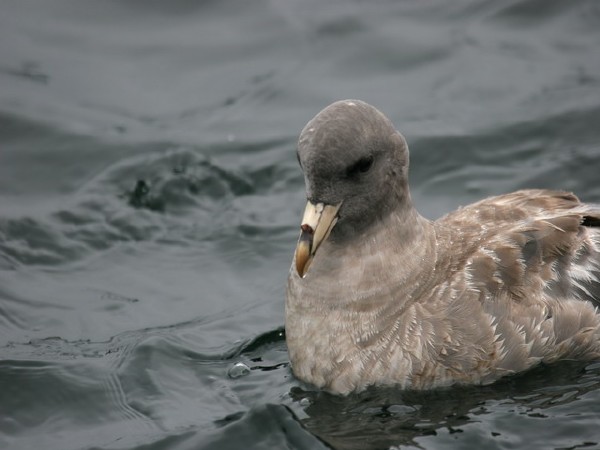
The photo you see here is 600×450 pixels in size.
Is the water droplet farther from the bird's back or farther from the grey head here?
the bird's back

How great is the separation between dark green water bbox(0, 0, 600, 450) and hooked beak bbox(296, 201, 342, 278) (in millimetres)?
1044

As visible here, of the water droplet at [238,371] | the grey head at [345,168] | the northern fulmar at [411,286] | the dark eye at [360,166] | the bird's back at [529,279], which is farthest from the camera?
the water droplet at [238,371]

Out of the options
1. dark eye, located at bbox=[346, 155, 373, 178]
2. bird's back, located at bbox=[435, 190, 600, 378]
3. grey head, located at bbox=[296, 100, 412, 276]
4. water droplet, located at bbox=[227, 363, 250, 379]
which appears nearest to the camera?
grey head, located at bbox=[296, 100, 412, 276]

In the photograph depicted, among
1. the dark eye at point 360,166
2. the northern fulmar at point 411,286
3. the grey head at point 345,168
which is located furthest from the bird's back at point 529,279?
the dark eye at point 360,166

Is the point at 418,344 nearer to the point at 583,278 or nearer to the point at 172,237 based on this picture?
the point at 583,278

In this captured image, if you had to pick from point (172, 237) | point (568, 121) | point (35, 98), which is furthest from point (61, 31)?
point (568, 121)

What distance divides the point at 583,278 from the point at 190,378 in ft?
9.48

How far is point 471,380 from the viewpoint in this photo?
25.5 ft

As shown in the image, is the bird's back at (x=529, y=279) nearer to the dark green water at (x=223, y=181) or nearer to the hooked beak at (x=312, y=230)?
the dark green water at (x=223, y=181)

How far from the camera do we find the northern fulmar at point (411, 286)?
7.63 metres

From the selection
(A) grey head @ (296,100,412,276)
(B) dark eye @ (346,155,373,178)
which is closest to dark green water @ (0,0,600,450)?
(A) grey head @ (296,100,412,276)

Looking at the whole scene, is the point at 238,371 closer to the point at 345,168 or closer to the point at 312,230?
the point at 312,230

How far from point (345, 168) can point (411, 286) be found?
Answer: 40.8 inches

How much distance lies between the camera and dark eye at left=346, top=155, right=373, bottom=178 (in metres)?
7.50
